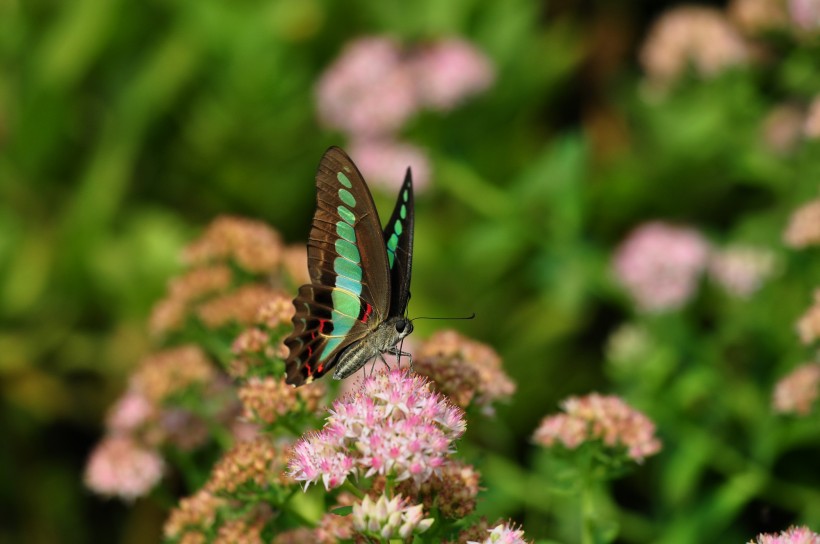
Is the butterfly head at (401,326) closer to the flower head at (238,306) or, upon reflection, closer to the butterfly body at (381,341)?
the butterfly body at (381,341)

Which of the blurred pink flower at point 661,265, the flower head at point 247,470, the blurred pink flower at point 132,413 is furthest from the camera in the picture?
the blurred pink flower at point 661,265

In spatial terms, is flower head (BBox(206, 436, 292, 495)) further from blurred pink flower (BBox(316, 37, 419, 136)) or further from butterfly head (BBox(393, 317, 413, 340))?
blurred pink flower (BBox(316, 37, 419, 136))

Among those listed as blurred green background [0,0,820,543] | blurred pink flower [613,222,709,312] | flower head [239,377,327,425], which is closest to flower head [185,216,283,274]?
→ flower head [239,377,327,425]

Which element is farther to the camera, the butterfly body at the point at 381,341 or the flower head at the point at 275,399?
the butterfly body at the point at 381,341

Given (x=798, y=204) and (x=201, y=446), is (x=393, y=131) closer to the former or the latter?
(x=798, y=204)

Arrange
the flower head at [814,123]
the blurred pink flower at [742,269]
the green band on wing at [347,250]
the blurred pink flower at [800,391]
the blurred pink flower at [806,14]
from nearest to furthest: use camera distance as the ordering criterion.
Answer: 1. the green band on wing at [347,250]
2. the blurred pink flower at [800,391]
3. the flower head at [814,123]
4. the blurred pink flower at [806,14]
5. the blurred pink flower at [742,269]

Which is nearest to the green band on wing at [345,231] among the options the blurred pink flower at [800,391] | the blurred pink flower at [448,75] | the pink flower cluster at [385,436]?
the pink flower cluster at [385,436]

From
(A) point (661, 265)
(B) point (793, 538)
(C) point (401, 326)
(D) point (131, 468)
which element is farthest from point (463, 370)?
(A) point (661, 265)

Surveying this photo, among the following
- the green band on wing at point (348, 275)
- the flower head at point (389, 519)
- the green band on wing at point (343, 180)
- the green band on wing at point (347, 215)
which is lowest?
the flower head at point (389, 519)
